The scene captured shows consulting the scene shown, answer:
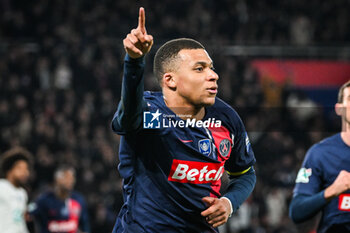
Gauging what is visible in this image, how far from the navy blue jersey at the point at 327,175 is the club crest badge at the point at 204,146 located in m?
1.01

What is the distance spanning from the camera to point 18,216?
653 cm

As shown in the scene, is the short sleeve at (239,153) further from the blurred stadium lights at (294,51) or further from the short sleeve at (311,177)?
the blurred stadium lights at (294,51)

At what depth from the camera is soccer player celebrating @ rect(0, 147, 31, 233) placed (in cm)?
638

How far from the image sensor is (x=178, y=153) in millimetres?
2891

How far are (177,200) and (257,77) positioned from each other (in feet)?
35.9

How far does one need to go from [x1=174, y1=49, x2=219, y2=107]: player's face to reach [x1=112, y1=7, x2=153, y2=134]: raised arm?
0.37 metres

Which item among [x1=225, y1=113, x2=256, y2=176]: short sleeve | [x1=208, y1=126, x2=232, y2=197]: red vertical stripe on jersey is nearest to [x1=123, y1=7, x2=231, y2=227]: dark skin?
[x1=208, y1=126, x2=232, y2=197]: red vertical stripe on jersey

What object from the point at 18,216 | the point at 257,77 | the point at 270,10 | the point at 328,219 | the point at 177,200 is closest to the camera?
the point at 177,200

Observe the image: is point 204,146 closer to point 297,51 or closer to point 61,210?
point 61,210

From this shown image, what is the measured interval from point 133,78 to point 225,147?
0.78 m

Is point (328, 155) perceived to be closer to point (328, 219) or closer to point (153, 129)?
point (328, 219)

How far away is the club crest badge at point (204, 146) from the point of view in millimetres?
2939

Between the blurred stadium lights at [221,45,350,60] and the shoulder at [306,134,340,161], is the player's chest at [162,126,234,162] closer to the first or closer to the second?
the shoulder at [306,134,340,161]

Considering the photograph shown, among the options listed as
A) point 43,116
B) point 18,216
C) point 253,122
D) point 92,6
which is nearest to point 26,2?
point 92,6
